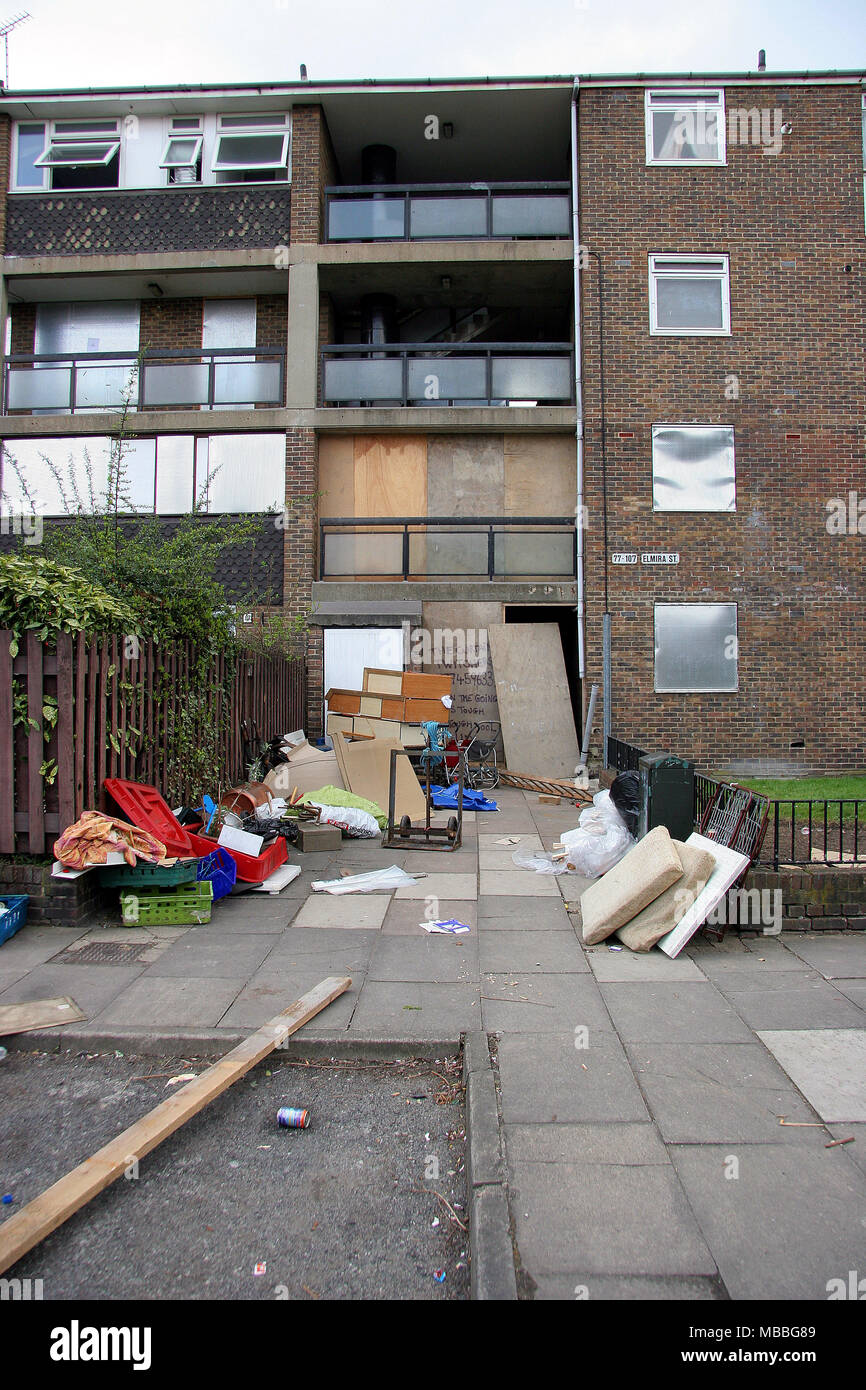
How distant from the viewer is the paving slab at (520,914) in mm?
5719

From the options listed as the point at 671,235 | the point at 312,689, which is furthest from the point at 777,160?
the point at 312,689

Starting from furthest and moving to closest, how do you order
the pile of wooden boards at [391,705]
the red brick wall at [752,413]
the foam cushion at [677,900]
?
the red brick wall at [752,413] → the pile of wooden boards at [391,705] → the foam cushion at [677,900]

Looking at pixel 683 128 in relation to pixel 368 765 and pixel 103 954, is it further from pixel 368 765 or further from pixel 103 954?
pixel 103 954

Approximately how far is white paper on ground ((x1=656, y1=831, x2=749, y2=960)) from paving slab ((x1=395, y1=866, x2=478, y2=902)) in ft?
5.94

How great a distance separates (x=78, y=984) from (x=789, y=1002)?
158 inches

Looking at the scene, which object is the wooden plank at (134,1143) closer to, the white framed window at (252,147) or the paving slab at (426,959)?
the paving slab at (426,959)

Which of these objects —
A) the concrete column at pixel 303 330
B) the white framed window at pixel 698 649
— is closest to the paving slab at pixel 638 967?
the white framed window at pixel 698 649

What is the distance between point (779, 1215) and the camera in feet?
8.52

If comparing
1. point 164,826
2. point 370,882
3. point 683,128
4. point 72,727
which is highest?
point 683,128

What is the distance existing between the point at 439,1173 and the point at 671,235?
15165 millimetres

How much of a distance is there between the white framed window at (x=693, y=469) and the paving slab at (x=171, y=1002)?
38.0ft

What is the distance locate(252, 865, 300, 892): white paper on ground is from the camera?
6.52 meters

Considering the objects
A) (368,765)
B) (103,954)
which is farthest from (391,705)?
(103,954)

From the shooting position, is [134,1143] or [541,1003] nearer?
[134,1143]
